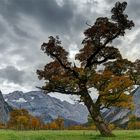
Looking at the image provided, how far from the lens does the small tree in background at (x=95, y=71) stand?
5197cm

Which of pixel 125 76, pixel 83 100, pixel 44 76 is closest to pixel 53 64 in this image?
pixel 44 76

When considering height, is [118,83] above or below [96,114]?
above

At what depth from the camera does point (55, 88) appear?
54906 mm

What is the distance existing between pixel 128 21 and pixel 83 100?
12105mm

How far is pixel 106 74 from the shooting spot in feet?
171

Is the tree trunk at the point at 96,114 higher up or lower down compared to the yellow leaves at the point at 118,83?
lower down

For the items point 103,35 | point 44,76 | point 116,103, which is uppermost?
point 103,35

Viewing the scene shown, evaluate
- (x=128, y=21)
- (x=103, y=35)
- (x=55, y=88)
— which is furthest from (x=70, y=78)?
(x=128, y=21)

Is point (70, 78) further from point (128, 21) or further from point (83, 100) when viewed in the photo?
point (128, 21)

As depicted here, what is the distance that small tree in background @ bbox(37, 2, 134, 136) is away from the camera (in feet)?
171

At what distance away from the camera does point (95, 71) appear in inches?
2088

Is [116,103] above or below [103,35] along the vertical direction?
below

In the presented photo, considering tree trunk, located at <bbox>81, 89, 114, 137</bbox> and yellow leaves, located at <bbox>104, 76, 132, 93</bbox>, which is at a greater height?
yellow leaves, located at <bbox>104, 76, 132, 93</bbox>

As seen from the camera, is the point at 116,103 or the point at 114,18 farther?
the point at 116,103
